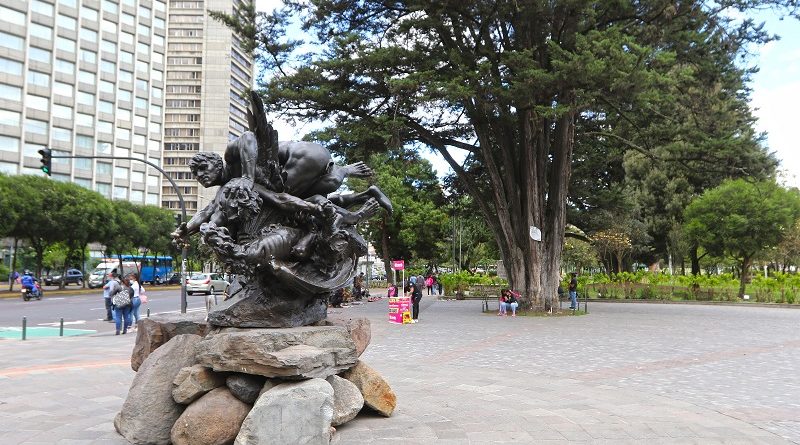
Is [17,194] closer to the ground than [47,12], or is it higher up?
closer to the ground

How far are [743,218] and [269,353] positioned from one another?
32.3 m

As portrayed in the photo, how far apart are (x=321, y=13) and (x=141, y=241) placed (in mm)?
39392

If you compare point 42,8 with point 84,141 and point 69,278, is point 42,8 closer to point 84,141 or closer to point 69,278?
point 84,141

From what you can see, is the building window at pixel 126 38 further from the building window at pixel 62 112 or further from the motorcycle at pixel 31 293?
the motorcycle at pixel 31 293

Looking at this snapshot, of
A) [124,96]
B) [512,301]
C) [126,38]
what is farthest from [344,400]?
[126,38]

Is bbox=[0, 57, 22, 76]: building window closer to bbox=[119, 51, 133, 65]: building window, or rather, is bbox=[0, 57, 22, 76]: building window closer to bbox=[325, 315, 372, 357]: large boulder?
bbox=[119, 51, 133, 65]: building window

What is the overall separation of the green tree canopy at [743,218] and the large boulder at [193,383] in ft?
103

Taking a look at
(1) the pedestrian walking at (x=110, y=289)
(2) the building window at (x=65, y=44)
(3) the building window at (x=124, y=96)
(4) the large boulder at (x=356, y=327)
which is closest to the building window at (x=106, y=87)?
(3) the building window at (x=124, y=96)

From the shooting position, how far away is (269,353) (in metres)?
4.85

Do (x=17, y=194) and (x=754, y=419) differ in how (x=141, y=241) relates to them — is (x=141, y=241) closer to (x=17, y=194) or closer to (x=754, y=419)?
(x=17, y=194)

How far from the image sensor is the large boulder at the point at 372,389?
19.7 ft

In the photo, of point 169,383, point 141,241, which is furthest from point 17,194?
point 169,383

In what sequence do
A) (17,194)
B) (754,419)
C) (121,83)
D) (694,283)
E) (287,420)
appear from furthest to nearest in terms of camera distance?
1. (121,83)
2. (17,194)
3. (694,283)
4. (754,419)
5. (287,420)

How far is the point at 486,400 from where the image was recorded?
7.15 m
